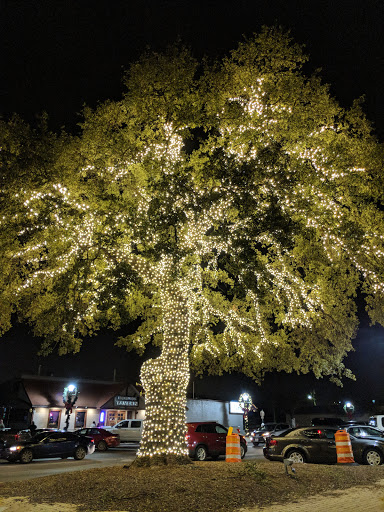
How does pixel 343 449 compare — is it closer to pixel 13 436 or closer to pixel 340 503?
pixel 340 503

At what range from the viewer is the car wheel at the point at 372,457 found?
1355 centimetres

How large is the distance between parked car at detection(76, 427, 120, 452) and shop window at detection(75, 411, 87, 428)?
42.7ft

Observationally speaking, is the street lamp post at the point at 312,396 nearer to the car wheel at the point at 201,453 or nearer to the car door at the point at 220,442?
the car door at the point at 220,442

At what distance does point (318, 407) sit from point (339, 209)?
1792 inches

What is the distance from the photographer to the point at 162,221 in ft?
34.4

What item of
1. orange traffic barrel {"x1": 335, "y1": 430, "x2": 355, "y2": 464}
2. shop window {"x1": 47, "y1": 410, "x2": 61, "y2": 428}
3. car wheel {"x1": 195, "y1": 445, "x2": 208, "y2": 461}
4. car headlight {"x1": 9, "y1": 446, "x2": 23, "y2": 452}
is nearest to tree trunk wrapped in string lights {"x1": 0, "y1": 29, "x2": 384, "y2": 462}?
orange traffic barrel {"x1": 335, "y1": 430, "x2": 355, "y2": 464}

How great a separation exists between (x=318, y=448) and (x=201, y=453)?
4.65m

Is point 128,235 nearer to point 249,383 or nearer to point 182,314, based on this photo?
point 182,314

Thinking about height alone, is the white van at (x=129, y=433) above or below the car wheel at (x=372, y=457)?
above

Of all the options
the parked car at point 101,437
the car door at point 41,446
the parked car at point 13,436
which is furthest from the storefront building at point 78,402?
the car door at point 41,446

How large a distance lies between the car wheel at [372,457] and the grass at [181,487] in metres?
4.35

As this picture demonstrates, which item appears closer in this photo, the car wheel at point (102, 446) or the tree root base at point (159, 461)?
the tree root base at point (159, 461)

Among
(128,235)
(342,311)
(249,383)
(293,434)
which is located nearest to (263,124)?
(128,235)

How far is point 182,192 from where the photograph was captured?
1056 centimetres
